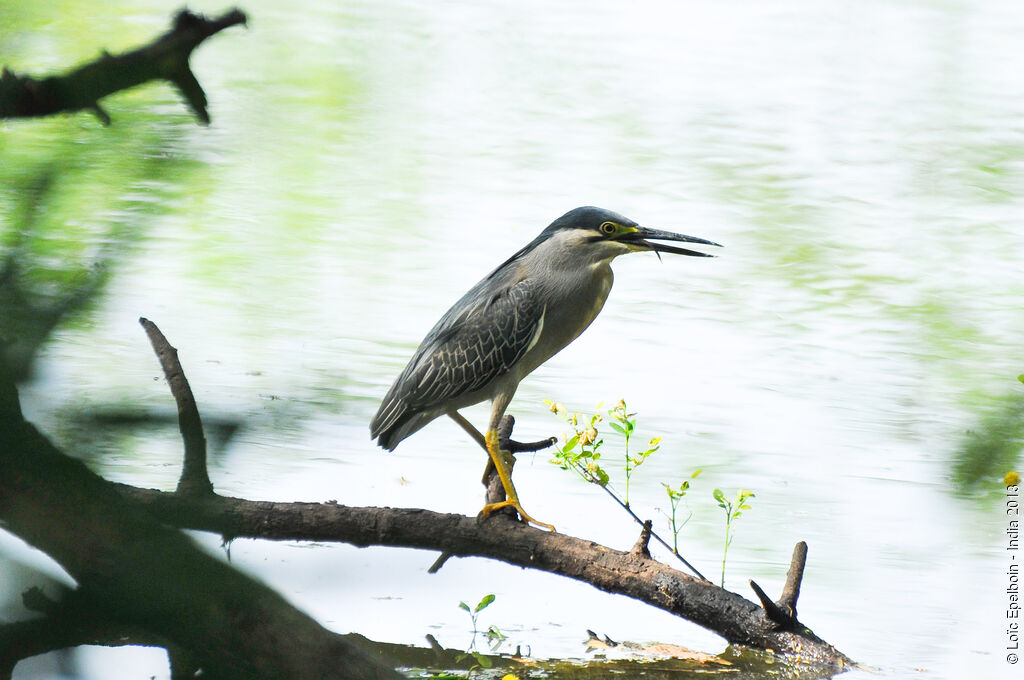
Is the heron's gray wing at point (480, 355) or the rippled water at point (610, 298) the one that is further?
the heron's gray wing at point (480, 355)

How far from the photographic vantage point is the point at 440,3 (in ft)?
11.3

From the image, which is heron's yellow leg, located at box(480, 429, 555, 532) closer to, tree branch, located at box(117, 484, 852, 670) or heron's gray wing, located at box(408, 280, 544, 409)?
tree branch, located at box(117, 484, 852, 670)

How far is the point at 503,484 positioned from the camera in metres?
2.49

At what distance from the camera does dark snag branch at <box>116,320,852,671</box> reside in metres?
2.19

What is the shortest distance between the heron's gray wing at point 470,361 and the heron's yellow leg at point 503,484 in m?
0.18

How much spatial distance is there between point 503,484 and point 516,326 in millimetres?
447

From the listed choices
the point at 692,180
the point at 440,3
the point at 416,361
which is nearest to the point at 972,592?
the point at 416,361

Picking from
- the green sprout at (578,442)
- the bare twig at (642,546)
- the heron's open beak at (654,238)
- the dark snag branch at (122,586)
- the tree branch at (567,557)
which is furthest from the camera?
the heron's open beak at (654,238)

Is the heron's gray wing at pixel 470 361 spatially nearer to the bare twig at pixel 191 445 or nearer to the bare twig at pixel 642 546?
the bare twig at pixel 642 546

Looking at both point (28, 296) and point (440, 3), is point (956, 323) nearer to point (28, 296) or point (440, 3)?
point (440, 3)

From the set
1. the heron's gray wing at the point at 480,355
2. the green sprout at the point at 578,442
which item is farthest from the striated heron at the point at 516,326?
the green sprout at the point at 578,442

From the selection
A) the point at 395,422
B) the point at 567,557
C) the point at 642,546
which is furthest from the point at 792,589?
the point at 395,422

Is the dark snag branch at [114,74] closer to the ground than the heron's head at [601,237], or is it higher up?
higher up

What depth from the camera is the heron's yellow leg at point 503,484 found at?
7.90 feet
